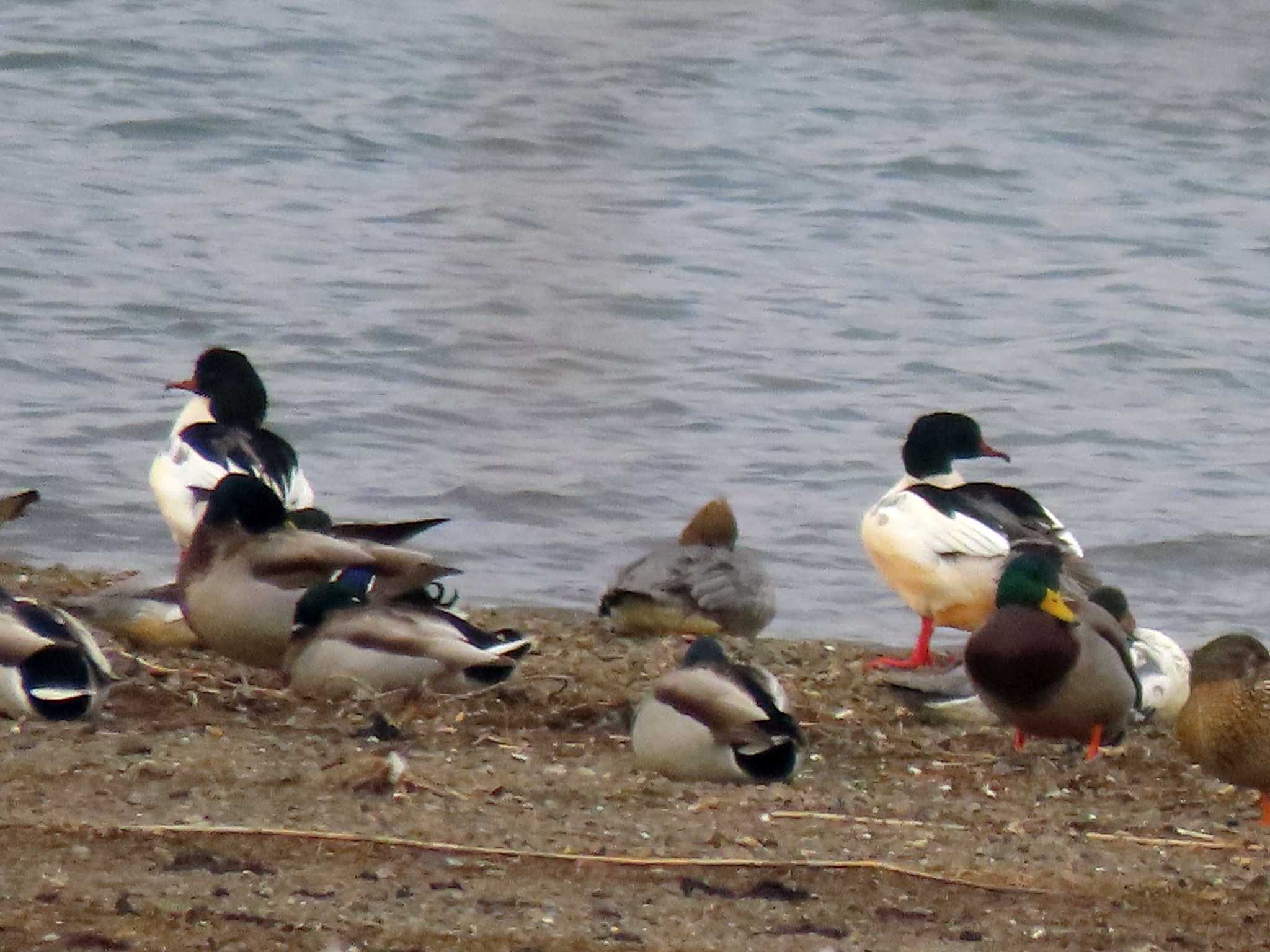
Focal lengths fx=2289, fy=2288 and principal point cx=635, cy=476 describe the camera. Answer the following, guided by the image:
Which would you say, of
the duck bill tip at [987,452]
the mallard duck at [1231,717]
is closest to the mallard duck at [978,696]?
the mallard duck at [1231,717]

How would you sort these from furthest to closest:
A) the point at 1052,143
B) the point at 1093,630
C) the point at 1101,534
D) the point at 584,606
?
the point at 1052,143, the point at 1101,534, the point at 584,606, the point at 1093,630

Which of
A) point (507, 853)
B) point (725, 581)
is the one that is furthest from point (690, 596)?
point (507, 853)

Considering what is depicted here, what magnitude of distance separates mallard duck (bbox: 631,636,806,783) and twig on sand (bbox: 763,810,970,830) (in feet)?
1.20

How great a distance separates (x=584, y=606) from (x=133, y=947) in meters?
5.49

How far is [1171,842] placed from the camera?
5.14 metres

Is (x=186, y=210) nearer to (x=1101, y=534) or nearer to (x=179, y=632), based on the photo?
(x=1101, y=534)

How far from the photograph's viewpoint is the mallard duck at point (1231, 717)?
553cm

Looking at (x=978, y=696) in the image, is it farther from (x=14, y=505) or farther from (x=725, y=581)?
(x=14, y=505)

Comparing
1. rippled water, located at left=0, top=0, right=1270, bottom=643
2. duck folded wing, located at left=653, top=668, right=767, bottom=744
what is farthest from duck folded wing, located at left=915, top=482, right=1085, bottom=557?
duck folded wing, located at left=653, top=668, right=767, bottom=744

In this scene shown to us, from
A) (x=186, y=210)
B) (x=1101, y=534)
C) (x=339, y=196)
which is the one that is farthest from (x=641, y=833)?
(x=186, y=210)

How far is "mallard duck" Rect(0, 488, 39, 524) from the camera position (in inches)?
343

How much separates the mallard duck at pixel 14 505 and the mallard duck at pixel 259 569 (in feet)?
4.55

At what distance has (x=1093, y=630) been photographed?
6680 mm

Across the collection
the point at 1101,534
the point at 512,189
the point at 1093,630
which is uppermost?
the point at 512,189
